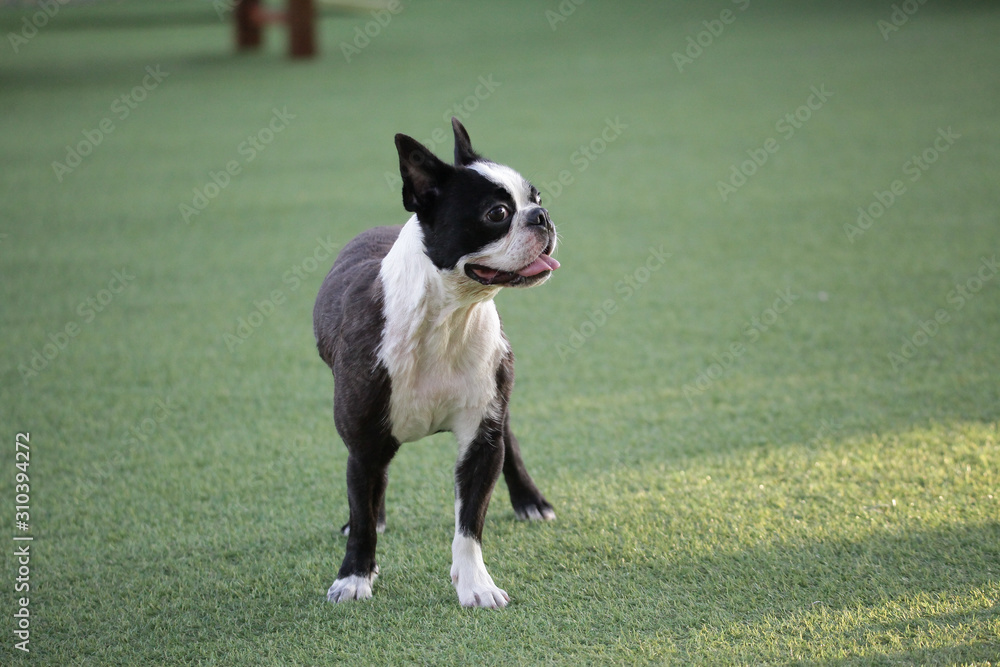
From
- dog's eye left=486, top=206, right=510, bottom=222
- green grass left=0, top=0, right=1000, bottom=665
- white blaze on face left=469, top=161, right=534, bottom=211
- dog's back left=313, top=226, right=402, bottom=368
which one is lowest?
green grass left=0, top=0, right=1000, bottom=665

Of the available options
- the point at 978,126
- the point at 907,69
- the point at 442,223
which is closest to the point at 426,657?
the point at 442,223

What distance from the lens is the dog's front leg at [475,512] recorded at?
7.06 feet

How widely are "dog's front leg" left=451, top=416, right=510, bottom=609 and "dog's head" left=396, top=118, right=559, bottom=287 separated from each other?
14.6 inches

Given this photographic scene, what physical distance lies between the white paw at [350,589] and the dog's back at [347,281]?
502mm

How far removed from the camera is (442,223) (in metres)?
1.98

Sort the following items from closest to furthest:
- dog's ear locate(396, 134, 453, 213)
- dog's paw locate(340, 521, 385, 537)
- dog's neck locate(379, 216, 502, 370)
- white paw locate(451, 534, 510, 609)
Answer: dog's ear locate(396, 134, 453, 213)
dog's neck locate(379, 216, 502, 370)
white paw locate(451, 534, 510, 609)
dog's paw locate(340, 521, 385, 537)

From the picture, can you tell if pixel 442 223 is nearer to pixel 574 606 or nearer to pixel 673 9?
pixel 574 606

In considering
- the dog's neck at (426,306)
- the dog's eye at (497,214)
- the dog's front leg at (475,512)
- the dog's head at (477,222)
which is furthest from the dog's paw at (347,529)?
the dog's eye at (497,214)

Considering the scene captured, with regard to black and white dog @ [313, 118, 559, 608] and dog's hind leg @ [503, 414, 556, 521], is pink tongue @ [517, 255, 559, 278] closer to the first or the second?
black and white dog @ [313, 118, 559, 608]

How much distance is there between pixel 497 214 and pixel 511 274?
12 cm

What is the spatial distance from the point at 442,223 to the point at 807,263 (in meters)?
3.10

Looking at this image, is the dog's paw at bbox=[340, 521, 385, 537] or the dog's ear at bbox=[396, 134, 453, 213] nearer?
the dog's ear at bbox=[396, 134, 453, 213]

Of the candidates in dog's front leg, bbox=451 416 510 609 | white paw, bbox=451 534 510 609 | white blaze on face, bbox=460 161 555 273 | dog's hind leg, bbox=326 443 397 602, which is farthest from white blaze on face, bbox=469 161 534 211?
white paw, bbox=451 534 510 609

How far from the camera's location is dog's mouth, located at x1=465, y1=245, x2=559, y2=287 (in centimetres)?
196
